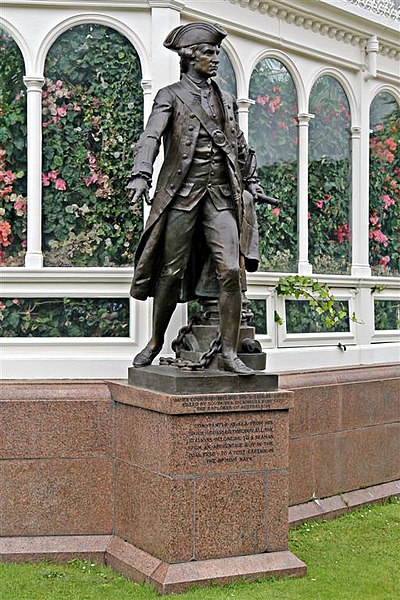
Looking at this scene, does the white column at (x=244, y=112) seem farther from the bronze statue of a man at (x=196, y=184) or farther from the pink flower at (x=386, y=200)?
the pink flower at (x=386, y=200)

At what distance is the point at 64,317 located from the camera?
330 inches

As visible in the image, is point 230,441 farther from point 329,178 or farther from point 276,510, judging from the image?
point 329,178

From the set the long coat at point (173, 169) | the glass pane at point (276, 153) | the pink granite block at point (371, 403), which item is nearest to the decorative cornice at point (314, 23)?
the glass pane at point (276, 153)

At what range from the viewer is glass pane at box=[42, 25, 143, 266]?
845 centimetres

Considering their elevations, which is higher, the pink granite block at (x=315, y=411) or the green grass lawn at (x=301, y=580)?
the pink granite block at (x=315, y=411)

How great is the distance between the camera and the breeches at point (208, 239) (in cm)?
730

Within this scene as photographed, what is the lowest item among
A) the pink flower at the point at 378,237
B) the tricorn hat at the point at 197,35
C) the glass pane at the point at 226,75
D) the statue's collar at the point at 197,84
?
the pink flower at the point at 378,237

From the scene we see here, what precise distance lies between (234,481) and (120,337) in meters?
1.90

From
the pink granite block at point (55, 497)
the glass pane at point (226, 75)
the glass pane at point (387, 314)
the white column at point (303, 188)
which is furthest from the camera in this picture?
the glass pane at point (387, 314)

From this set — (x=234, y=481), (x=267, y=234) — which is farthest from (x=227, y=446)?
(x=267, y=234)

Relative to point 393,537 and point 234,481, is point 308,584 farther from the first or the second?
point 393,537

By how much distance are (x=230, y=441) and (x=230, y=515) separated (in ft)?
1.80

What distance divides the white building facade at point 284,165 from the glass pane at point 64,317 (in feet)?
0.12

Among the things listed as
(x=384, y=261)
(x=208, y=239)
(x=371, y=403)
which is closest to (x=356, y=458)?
(x=371, y=403)
